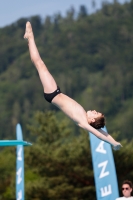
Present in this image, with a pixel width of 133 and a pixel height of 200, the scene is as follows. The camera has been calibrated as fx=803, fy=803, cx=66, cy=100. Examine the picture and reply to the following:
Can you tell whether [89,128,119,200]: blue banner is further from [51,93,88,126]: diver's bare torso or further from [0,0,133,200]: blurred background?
[0,0,133,200]: blurred background

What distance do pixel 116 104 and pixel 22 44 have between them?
1207 inches

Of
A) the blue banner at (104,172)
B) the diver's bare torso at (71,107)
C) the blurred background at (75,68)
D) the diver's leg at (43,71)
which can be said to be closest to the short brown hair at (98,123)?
the diver's bare torso at (71,107)

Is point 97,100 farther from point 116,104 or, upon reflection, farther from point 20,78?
point 20,78

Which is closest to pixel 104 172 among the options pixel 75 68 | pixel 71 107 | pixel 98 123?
pixel 98 123

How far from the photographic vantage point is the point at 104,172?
16.2 m

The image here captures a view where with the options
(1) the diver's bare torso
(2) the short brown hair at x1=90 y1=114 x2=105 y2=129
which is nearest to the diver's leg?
(1) the diver's bare torso

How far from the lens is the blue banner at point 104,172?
52.0 ft

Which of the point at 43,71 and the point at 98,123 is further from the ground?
the point at 43,71

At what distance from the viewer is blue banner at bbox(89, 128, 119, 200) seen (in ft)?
52.0

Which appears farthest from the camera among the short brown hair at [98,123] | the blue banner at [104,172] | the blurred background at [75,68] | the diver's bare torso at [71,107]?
the blurred background at [75,68]

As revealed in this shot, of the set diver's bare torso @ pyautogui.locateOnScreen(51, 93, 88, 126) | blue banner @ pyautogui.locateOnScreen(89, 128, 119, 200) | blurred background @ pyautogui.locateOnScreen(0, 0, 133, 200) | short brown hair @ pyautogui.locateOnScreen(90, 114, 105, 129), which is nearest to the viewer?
diver's bare torso @ pyautogui.locateOnScreen(51, 93, 88, 126)

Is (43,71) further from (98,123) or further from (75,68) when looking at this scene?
(75,68)

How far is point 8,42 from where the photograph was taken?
535 feet

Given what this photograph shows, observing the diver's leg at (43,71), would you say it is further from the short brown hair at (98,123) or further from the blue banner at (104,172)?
the blue banner at (104,172)
